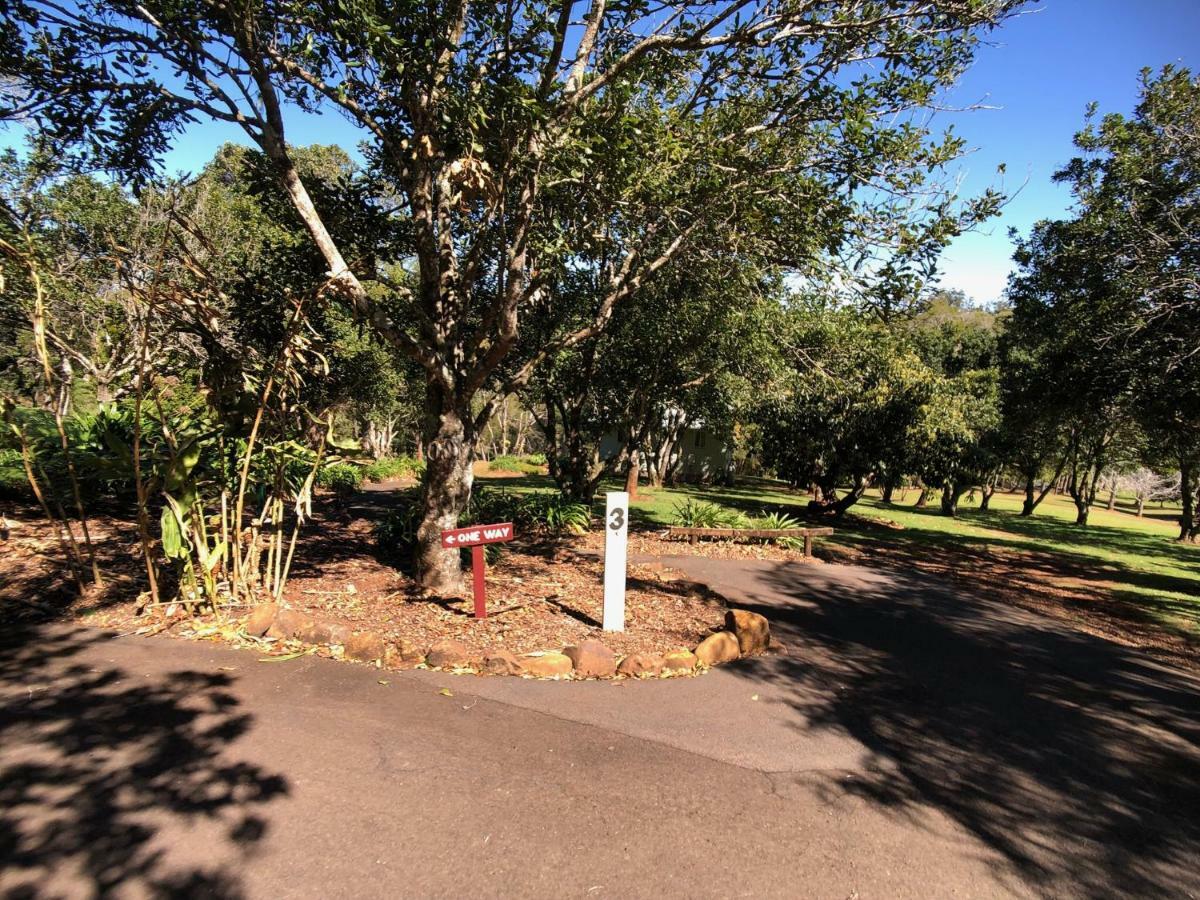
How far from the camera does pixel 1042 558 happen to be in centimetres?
1426

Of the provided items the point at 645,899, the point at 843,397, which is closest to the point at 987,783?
the point at 645,899

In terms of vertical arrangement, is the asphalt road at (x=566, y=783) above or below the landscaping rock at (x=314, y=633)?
below

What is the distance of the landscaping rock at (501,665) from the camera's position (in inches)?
194

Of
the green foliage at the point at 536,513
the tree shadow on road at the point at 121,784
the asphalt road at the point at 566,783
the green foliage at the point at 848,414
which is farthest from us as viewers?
the green foliage at the point at 848,414

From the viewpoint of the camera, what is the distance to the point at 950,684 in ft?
18.4

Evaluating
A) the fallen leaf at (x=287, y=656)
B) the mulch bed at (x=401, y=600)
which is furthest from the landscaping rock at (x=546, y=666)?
the fallen leaf at (x=287, y=656)

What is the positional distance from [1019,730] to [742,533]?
23.3ft

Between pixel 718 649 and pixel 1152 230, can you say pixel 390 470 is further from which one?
pixel 1152 230

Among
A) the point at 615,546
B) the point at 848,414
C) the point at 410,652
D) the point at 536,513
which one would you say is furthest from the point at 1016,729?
the point at 848,414

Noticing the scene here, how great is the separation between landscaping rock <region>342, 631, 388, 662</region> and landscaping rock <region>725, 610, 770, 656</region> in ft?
10.5

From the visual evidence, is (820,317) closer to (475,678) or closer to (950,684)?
(950,684)

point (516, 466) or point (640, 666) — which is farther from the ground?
point (516, 466)

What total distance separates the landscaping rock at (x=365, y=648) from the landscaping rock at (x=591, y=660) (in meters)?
1.52

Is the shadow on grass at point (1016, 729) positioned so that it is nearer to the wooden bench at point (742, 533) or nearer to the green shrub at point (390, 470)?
the wooden bench at point (742, 533)
